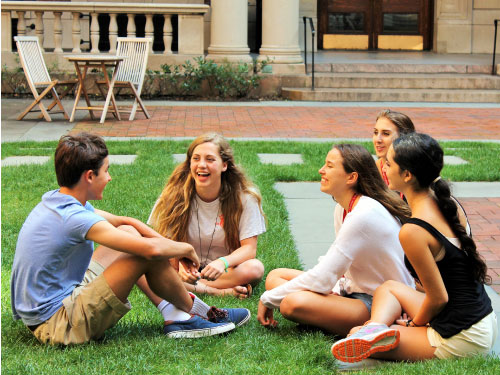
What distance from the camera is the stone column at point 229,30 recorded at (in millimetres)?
15344

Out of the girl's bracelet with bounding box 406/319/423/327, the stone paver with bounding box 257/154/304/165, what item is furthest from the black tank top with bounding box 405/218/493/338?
the stone paver with bounding box 257/154/304/165

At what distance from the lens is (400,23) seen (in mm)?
19625

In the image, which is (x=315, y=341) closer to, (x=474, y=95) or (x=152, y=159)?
(x=152, y=159)

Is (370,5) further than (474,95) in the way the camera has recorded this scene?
Yes

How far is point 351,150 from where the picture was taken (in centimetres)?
423

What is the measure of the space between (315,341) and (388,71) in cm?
1243

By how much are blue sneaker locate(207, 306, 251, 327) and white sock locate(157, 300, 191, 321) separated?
164mm

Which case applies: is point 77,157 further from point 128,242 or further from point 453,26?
point 453,26

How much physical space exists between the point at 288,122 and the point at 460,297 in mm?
8729

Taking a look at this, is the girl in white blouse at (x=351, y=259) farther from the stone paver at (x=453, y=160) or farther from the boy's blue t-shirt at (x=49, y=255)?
the stone paver at (x=453, y=160)

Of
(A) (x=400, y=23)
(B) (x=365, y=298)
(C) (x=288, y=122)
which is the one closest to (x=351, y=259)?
(B) (x=365, y=298)

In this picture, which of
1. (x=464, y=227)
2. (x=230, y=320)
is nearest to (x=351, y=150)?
(x=464, y=227)

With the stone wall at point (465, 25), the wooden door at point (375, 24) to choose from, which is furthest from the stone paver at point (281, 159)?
the stone wall at point (465, 25)

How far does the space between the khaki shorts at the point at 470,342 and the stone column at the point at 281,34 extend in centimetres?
1207
